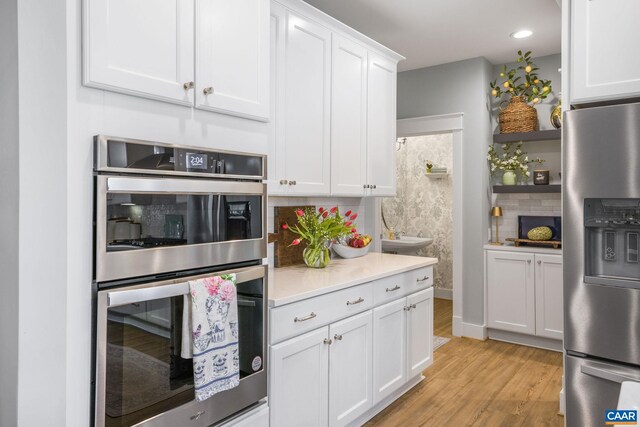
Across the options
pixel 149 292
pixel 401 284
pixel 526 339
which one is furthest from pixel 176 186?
pixel 526 339

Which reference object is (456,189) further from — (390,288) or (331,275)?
(331,275)

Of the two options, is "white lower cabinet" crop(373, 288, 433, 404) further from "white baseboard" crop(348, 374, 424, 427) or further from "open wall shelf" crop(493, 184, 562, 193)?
"open wall shelf" crop(493, 184, 562, 193)

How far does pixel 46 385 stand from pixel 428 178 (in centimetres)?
537

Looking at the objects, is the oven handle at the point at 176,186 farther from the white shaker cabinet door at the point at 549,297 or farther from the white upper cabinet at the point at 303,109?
the white shaker cabinet door at the point at 549,297

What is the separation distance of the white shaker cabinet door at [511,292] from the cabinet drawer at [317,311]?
2059 mm

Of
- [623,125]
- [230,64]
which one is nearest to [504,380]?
[623,125]

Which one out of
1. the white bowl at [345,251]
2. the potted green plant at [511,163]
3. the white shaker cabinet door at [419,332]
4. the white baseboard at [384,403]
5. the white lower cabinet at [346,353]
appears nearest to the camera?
the white lower cabinet at [346,353]

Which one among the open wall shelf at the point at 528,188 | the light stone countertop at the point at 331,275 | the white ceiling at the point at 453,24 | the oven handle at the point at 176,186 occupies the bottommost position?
the light stone countertop at the point at 331,275

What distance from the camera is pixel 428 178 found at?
238 inches

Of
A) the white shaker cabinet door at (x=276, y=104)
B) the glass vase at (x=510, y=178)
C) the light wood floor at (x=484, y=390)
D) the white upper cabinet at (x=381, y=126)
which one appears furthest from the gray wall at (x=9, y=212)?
the glass vase at (x=510, y=178)

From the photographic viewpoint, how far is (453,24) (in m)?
3.43

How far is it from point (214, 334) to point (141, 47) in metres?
1.01

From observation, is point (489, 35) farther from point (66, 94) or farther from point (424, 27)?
point (66, 94)

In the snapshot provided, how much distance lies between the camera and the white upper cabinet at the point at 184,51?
1350 mm
